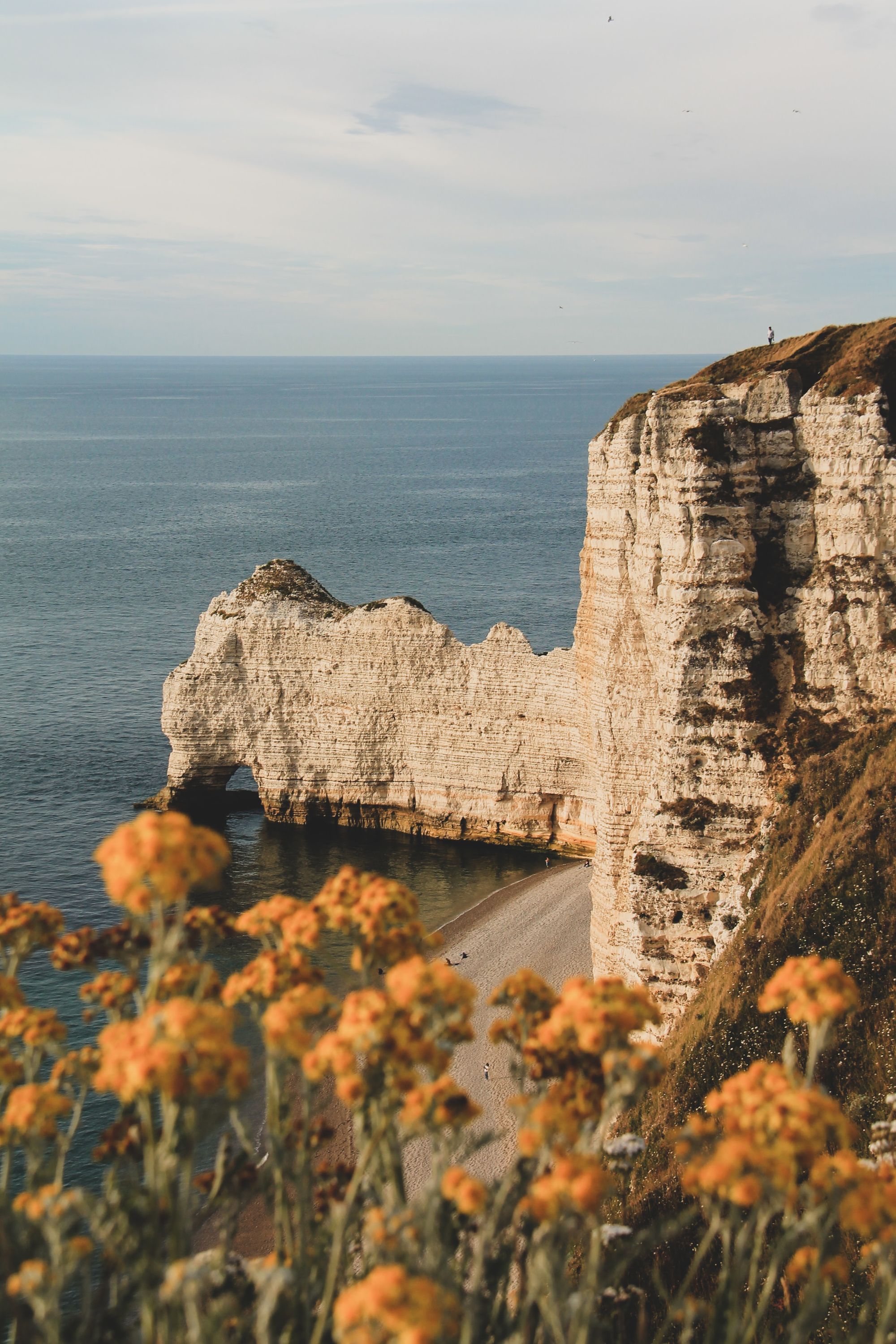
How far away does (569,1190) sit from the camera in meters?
5.99

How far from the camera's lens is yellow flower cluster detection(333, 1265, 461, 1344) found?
4.86 metres

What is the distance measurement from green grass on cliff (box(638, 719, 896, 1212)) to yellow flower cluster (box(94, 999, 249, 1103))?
12078 millimetres

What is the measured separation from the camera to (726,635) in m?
22.7

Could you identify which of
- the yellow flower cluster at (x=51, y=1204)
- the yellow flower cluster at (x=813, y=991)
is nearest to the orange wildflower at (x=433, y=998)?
the yellow flower cluster at (x=813, y=991)

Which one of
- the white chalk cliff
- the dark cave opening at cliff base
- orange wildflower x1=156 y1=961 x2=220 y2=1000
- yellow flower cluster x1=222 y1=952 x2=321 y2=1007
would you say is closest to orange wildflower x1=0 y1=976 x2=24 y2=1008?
orange wildflower x1=156 y1=961 x2=220 y2=1000

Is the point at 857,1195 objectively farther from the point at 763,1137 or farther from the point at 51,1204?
the point at 51,1204

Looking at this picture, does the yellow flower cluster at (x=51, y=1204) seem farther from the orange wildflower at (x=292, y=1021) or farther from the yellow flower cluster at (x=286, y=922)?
the yellow flower cluster at (x=286, y=922)

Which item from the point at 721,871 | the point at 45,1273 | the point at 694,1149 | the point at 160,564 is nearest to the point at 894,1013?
the point at 694,1149

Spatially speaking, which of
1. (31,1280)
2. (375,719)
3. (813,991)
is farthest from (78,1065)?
(375,719)

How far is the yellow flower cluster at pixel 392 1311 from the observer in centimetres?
486

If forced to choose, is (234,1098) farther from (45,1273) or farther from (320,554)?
(320,554)

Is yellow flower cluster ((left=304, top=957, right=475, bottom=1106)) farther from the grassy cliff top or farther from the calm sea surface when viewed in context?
the calm sea surface

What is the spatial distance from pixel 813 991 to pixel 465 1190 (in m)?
2.42

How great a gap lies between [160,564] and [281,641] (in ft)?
168
